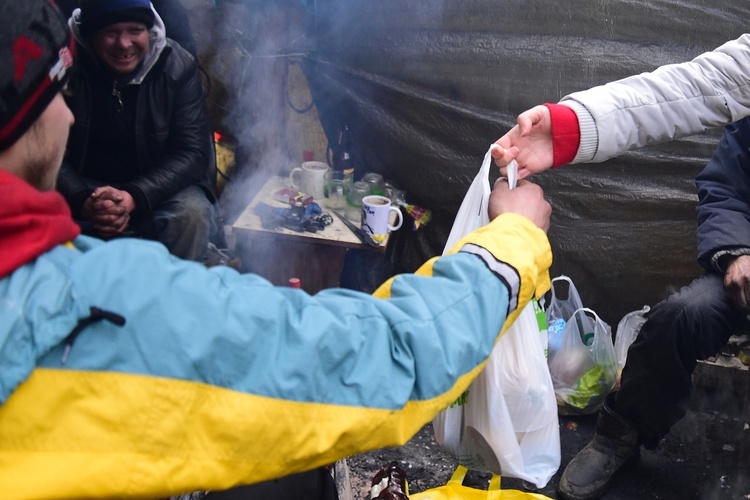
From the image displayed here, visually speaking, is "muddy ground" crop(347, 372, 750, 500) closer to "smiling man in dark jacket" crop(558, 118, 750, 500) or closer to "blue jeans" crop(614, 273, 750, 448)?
"smiling man in dark jacket" crop(558, 118, 750, 500)

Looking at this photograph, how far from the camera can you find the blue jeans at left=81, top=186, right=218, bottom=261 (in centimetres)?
362

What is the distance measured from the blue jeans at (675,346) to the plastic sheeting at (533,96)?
107 cm

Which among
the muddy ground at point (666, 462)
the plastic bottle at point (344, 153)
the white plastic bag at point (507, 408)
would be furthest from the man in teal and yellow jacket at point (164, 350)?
the plastic bottle at point (344, 153)

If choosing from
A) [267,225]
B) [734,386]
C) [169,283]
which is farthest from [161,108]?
[734,386]

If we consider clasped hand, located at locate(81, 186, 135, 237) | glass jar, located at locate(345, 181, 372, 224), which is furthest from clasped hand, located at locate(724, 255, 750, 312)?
clasped hand, located at locate(81, 186, 135, 237)

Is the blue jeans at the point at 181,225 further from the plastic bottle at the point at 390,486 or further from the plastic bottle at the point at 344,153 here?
the plastic bottle at the point at 390,486

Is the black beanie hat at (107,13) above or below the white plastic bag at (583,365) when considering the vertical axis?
above

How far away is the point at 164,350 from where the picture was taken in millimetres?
992

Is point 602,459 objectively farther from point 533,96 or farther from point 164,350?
point 164,350

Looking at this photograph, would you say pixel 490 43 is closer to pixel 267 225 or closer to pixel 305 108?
pixel 305 108

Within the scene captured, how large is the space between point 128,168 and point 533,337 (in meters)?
2.72

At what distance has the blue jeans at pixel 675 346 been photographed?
288cm

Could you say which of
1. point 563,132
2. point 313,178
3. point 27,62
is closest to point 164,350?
point 27,62

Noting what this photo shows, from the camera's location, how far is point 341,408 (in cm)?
113
